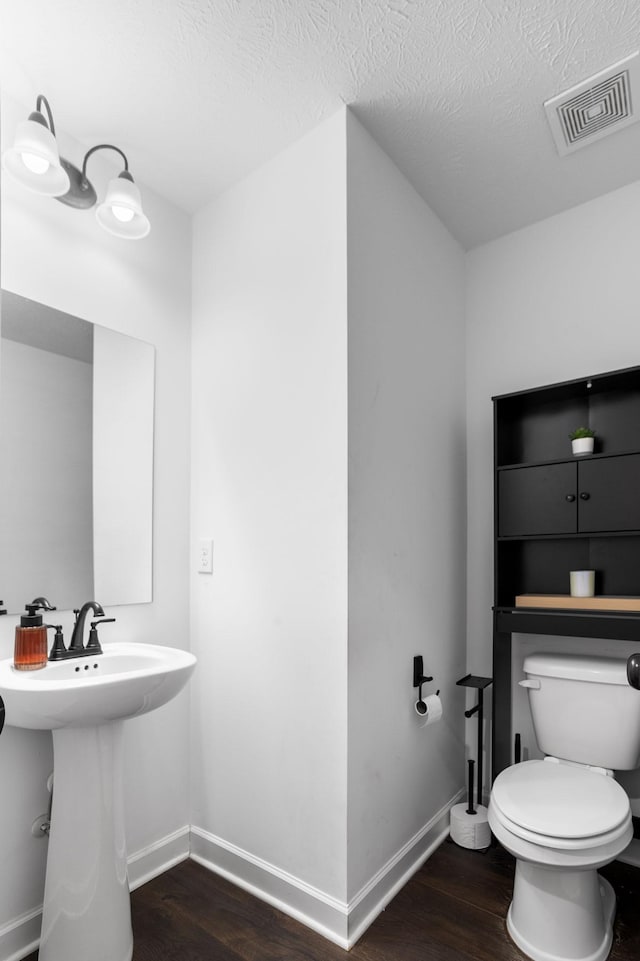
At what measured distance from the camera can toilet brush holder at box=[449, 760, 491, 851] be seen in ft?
6.88

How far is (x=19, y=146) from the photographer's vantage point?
145 centimetres

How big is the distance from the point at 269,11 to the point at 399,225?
31.7 inches

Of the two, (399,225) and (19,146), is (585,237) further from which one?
(19,146)

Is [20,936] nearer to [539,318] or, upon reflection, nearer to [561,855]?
[561,855]

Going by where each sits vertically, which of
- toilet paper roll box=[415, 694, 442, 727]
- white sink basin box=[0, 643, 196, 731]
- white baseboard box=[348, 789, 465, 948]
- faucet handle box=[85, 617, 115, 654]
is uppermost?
faucet handle box=[85, 617, 115, 654]

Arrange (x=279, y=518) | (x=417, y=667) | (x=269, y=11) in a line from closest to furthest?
(x=269, y=11) → (x=279, y=518) → (x=417, y=667)

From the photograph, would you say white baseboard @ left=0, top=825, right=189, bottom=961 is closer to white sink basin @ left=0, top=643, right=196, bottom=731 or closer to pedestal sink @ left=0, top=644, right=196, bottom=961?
pedestal sink @ left=0, top=644, right=196, bottom=961

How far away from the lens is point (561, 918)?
154 cm

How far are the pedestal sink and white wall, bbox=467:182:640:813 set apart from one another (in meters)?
1.46

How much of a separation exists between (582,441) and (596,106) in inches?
41.6

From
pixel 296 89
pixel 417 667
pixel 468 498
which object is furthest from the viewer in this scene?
pixel 468 498

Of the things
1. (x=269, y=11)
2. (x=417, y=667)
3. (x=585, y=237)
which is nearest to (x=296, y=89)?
(x=269, y=11)

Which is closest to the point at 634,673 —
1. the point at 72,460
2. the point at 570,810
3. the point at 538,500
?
the point at 570,810

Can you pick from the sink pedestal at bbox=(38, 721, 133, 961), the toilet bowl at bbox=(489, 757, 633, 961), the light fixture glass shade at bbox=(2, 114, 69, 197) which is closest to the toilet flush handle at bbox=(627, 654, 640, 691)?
the toilet bowl at bbox=(489, 757, 633, 961)
